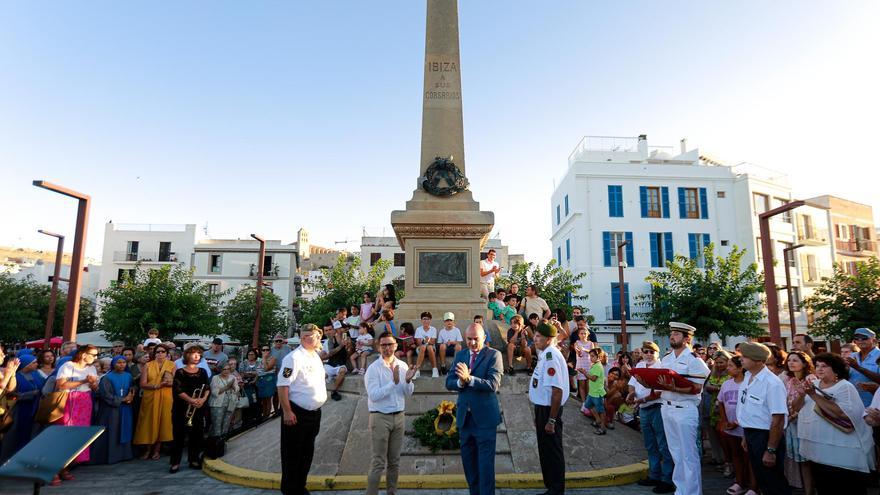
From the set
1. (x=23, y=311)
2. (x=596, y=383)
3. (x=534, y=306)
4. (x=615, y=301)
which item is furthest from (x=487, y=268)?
(x=23, y=311)

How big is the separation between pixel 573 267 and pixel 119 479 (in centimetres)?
2839

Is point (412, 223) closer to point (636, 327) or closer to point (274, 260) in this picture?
point (636, 327)

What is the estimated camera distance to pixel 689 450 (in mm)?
6109

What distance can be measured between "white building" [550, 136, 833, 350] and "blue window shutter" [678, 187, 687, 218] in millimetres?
61

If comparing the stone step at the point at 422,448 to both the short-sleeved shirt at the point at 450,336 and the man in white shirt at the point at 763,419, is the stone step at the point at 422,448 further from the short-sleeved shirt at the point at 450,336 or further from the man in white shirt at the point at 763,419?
the man in white shirt at the point at 763,419

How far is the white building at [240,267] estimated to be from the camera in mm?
45656

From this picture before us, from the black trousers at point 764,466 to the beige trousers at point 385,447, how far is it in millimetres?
3661

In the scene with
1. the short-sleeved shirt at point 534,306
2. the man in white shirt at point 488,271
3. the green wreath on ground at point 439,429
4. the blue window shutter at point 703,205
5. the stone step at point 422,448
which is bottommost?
the stone step at point 422,448

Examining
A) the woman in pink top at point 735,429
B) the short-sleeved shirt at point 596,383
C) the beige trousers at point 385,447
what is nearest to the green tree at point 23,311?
the short-sleeved shirt at point 596,383

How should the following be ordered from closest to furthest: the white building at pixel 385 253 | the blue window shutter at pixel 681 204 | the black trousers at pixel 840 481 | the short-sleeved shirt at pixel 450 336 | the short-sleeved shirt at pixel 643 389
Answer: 1. the black trousers at pixel 840 481
2. the short-sleeved shirt at pixel 643 389
3. the short-sleeved shirt at pixel 450 336
4. the blue window shutter at pixel 681 204
5. the white building at pixel 385 253

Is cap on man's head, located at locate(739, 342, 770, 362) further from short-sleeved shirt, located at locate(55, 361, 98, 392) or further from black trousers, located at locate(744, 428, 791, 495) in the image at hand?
short-sleeved shirt, located at locate(55, 361, 98, 392)

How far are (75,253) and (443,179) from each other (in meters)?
7.35

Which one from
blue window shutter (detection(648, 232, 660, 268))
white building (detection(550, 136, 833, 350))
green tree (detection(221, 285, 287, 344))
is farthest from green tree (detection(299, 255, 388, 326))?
blue window shutter (detection(648, 232, 660, 268))

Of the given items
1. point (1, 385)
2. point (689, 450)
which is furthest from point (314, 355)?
point (1, 385)
